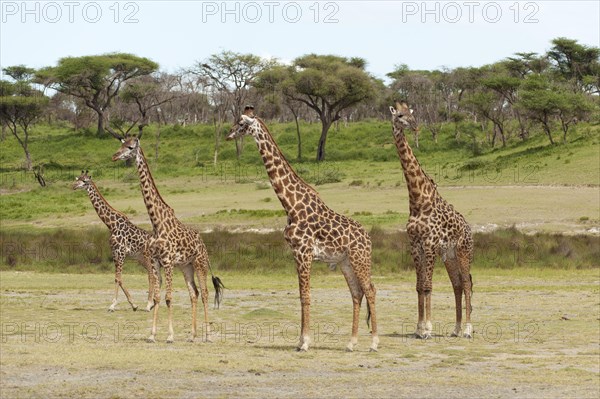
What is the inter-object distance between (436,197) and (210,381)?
240 inches

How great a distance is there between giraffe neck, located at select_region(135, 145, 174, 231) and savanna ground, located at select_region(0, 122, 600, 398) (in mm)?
1907

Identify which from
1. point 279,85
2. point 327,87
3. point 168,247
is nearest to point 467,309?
point 168,247

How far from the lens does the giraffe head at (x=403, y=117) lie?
1697 centimetres

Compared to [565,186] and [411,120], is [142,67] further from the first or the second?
[411,120]

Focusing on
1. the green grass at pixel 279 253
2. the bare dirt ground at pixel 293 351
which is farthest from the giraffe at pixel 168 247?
the green grass at pixel 279 253

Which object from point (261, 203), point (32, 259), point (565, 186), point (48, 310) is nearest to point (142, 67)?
point (261, 203)

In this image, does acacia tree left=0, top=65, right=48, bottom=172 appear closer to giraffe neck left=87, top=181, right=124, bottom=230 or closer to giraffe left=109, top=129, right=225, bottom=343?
giraffe neck left=87, top=181, right=124, bottom=230

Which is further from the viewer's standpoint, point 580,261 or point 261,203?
point 261,203

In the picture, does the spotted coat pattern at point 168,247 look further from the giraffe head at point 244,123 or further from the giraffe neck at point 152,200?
the giraffe head at point 244,123

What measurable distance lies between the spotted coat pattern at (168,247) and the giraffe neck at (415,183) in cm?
347

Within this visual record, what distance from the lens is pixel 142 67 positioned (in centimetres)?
7625

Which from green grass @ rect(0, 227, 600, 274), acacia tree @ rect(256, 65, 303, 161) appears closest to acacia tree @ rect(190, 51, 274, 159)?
acacia tree @ rect(256, 65, 303, 161)

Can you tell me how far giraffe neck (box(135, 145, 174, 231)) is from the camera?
1727 centimetres

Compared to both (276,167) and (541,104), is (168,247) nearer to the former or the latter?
(276,167)
